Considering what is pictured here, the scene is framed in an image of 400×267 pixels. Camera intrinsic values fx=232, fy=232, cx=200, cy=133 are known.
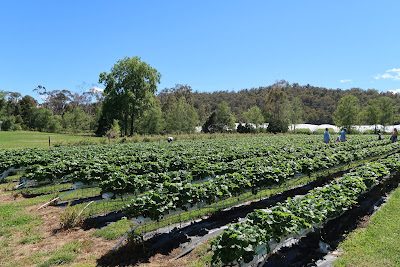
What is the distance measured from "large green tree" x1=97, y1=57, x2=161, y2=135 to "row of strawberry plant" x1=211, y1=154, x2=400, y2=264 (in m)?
43.3

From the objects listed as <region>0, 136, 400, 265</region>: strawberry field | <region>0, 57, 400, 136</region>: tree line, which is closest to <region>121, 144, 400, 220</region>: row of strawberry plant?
<region>0, 136, 400, 265</region>: strawberry field

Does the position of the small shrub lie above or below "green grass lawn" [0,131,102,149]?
below

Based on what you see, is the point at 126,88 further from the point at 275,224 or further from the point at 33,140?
the point at 275,224

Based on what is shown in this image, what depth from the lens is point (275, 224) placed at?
14.0 ft

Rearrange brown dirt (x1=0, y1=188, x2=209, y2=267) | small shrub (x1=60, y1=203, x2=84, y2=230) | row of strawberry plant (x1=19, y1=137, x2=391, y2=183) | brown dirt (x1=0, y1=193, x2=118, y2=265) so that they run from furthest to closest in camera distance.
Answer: row of strawberry plant (x1=19, y1=137, x2=391, y2=183), small shrub (x1=60, y1=203, x2=84, y2=230), brown dirt (x1=0, y1=193, x2=118, y2=265), brown dirt (x1=0, y1=188, x2=209, y2=267)

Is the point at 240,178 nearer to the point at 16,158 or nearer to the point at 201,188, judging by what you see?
the point at 201,188

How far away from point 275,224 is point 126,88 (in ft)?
153

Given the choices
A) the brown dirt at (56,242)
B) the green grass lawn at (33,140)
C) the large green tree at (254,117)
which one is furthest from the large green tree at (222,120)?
the brown dirt at (56,242)

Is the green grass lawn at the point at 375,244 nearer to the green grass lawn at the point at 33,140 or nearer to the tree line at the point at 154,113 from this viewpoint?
the green grass lawn at the point at 33,140

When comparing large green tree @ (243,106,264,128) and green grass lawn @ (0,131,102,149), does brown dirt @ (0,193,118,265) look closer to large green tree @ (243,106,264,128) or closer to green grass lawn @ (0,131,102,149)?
green grass lawn @ (0,131,102,149)

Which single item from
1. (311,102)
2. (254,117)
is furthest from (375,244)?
(311,102)

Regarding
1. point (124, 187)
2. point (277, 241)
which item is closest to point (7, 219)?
point (124, 187)

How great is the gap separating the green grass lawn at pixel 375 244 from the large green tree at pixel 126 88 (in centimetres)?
4354

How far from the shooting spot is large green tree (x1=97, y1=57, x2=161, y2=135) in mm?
46031
